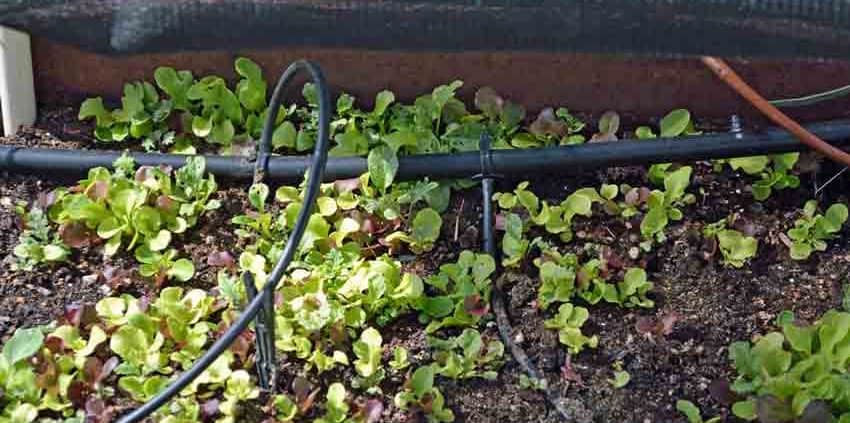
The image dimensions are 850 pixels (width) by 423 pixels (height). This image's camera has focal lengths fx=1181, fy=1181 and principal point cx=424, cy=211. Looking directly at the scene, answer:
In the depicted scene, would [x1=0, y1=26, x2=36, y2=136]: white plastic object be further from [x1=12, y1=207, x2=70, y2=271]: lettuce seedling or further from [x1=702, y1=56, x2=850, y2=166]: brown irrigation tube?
[x1=702, y1=56, x2=850, y2=166]: brown irrigation tube

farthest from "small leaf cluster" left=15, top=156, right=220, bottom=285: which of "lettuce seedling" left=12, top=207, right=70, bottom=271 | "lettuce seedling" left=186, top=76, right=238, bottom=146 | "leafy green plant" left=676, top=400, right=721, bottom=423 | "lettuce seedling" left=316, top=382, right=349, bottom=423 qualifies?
"leafy green plant" left=676, top=400, right=721, bottom=423

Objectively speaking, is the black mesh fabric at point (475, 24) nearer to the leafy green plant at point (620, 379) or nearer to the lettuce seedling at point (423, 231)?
the lettuce seedling at point (423, 231)

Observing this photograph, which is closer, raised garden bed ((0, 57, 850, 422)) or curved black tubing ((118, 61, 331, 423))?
curved black tubing ((118, 61, 331, 423))

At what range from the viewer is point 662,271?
1.97 metres

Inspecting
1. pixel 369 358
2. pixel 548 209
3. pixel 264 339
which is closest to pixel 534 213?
pixel 548 209

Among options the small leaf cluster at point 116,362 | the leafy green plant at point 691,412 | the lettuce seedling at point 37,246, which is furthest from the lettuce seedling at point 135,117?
the leafy green plant at point 691,412

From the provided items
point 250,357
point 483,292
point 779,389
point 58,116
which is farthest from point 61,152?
point 779,389

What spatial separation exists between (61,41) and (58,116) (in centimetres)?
56

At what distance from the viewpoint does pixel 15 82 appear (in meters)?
2.17

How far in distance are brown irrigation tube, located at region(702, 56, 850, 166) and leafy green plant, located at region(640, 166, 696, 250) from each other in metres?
0.16

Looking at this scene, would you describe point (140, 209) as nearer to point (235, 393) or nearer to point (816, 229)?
point (235, 393)

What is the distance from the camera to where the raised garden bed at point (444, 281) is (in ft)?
5.66

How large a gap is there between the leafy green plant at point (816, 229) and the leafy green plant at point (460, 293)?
0.53 m

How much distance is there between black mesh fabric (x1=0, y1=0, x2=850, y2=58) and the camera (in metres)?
1.61
